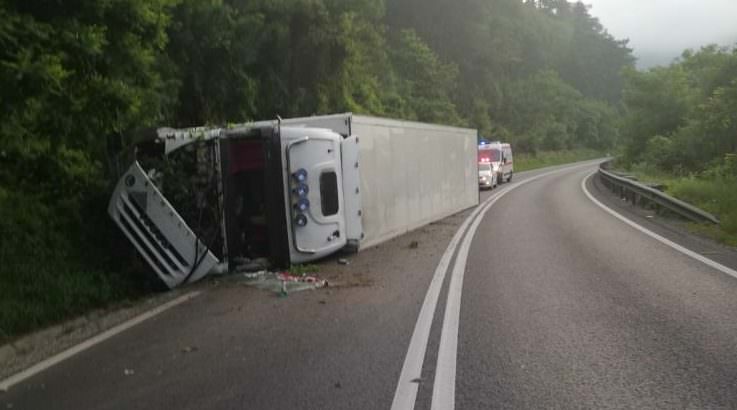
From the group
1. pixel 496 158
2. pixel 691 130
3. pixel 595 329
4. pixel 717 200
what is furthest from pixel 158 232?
pixel 691 130

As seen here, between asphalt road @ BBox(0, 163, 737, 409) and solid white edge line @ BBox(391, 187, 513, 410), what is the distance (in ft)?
0.19

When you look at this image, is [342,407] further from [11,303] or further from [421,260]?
[421,260]

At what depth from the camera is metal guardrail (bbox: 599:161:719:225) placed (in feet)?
52.9

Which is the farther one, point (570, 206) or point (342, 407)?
point (570, 206)

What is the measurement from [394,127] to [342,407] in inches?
417

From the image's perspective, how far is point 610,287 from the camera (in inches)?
367

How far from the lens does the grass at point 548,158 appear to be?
66.3 metres

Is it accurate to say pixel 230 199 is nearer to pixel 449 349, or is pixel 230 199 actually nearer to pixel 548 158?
pixel 449 349

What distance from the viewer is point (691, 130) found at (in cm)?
3559

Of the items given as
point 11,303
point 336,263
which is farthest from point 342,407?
point 336,263

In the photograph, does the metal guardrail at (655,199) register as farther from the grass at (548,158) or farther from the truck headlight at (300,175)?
the grass at (548,158)

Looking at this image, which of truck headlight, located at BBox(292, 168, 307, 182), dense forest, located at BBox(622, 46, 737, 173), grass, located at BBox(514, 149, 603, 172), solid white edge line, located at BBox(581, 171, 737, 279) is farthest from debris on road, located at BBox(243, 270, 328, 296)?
grass, located at BBox(514, 149, 603, 172)

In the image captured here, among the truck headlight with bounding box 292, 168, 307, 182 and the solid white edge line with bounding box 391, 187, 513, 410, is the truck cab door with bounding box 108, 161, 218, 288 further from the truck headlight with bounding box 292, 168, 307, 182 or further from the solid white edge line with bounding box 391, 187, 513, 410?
the solid white edge line with bounding box 391, 187, 513, 410

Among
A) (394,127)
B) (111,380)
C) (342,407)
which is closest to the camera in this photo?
(342,407)
